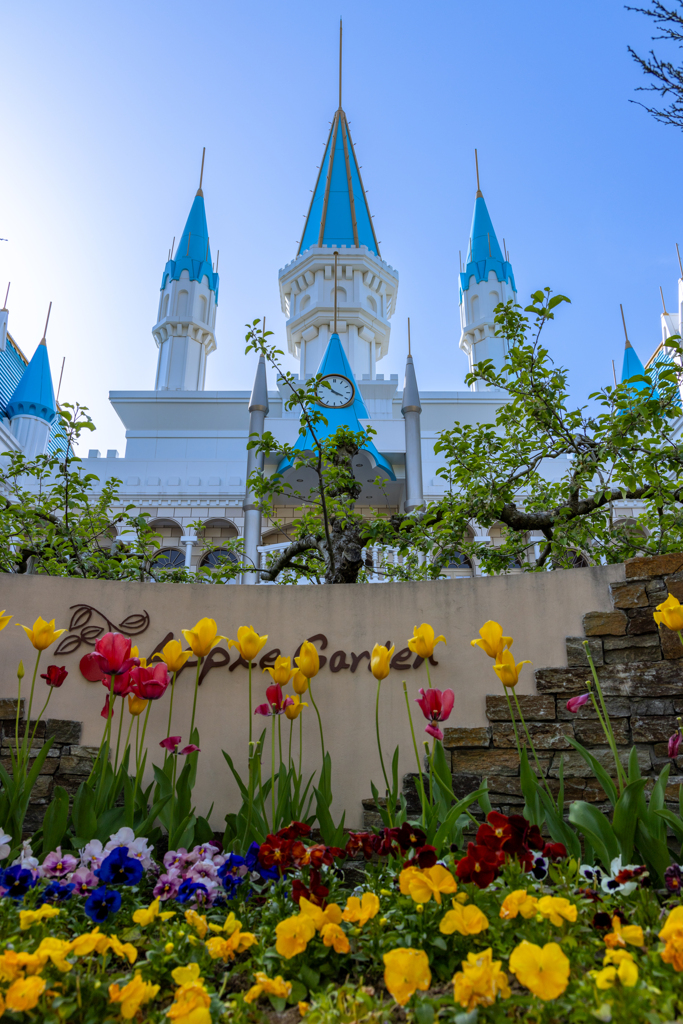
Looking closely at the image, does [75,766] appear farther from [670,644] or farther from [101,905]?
[670,644]

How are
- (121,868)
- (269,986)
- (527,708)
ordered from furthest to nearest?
Result: (527,708), (121,868), (269,986)

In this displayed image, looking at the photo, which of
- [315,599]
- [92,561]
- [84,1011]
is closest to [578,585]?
[315,599]

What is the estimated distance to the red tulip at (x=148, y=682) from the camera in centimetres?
311

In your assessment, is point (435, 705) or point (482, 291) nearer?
point (435, 705)

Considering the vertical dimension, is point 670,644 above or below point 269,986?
above

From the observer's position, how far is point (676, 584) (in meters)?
3.77

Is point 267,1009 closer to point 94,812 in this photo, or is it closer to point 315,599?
point 94,812

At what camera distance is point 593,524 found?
6.71 m

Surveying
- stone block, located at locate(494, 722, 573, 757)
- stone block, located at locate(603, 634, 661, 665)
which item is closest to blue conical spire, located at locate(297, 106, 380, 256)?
stone block, located at locate(603, 634, 661, 665)

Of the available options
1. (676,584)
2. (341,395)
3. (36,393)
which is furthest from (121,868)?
(36,393)

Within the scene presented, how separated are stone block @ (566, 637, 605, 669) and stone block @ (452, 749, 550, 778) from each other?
55 centimetres

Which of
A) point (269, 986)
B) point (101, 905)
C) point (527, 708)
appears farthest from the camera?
point (527, 708)

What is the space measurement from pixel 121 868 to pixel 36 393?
74.9 ft

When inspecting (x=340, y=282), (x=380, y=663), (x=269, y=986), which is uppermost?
(x=340, y=282)
